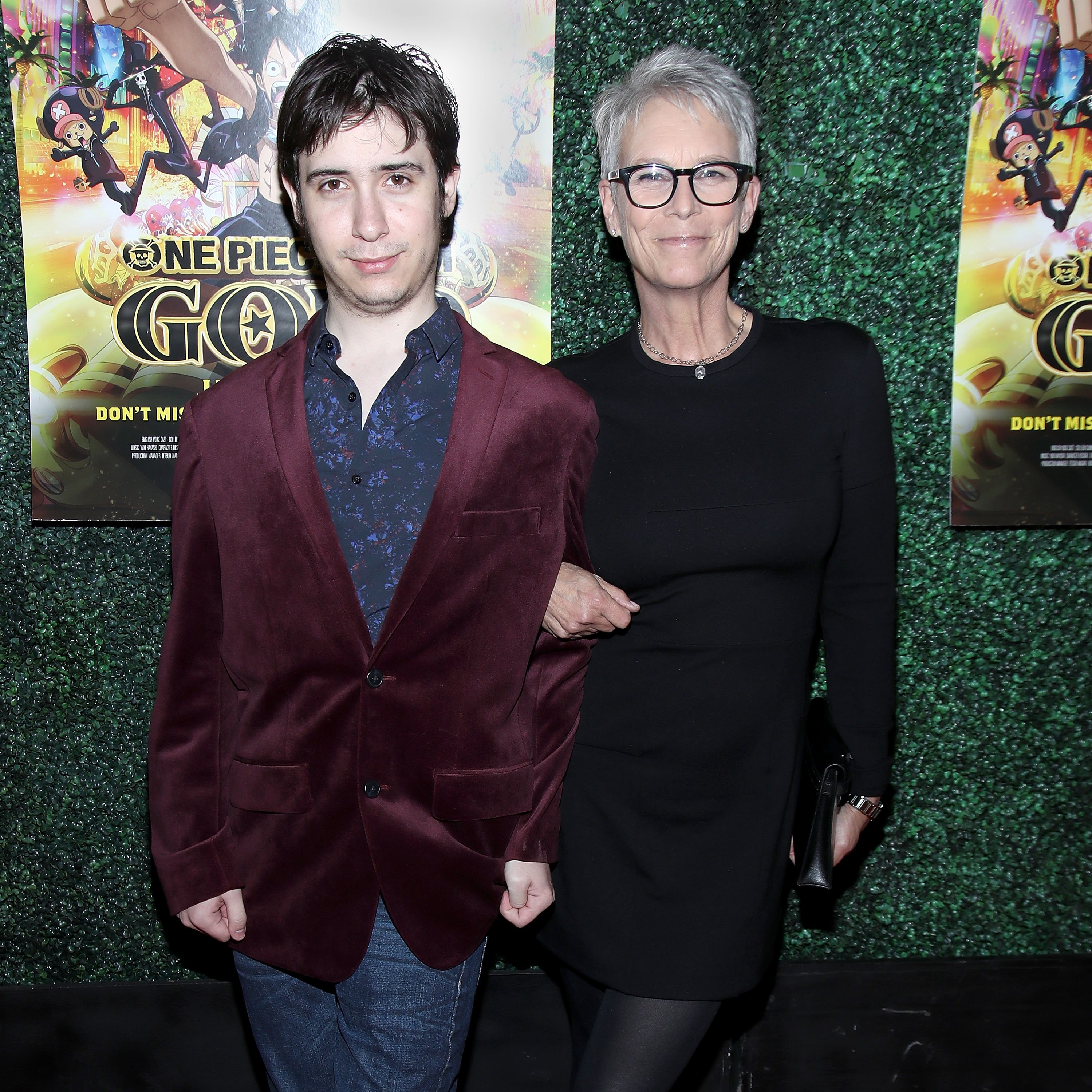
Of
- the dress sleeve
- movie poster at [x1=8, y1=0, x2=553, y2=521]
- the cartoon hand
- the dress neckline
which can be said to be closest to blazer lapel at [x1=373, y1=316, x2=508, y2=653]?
the dress neckline

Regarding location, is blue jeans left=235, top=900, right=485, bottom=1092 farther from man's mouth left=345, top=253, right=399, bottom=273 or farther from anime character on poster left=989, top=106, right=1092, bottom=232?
anime character on poster left=989, top=106, right=1092, bottom=232

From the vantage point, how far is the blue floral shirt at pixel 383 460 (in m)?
1.28

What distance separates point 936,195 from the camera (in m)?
1.92

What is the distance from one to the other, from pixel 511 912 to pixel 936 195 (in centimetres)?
162

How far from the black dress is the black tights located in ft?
0.13

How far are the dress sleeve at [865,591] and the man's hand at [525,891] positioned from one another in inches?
21.6

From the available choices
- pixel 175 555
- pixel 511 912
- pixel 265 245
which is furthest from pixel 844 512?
pixel 265 245

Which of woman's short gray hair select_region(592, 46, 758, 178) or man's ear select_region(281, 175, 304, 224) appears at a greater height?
woman's short gray hair select_region(592, 46, 758, 178)

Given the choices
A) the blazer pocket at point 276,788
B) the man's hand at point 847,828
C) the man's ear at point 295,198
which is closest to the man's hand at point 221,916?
the blazer pocket at point 276,788

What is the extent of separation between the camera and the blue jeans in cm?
133

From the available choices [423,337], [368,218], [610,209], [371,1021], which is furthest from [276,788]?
[610,209]

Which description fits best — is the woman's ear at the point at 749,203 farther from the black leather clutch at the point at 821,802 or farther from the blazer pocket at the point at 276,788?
the blazer pocket at the point at 276,788

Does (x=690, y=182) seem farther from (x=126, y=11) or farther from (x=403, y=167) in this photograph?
(x=126, y=11)

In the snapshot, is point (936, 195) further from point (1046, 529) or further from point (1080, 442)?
point (1046, 529)
